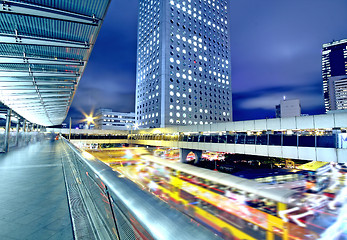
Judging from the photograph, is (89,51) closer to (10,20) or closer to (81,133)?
(10,20)

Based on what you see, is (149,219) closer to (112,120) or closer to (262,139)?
(262,139)

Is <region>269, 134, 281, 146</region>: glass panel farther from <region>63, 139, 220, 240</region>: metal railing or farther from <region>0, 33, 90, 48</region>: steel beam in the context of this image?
<region>63, 139, 220, 240</region>: metal railing

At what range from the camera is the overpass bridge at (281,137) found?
15.9 m

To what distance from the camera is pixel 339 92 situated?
153 meters

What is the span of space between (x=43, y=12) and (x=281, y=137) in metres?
23.7

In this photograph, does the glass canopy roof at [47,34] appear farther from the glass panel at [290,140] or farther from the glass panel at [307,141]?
the glass panel at [307,141]

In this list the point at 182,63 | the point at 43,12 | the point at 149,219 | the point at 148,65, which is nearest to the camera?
the point at 149,219

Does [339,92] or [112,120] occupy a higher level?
[339,92]

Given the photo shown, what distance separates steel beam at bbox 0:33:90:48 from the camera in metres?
8.66

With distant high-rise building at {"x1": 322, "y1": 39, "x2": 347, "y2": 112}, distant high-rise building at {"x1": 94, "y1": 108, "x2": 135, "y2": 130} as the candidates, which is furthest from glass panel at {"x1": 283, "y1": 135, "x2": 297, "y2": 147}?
distant high-rise building at {"x1": 322, "y1": 39, "x2": 347, "y2": 112}

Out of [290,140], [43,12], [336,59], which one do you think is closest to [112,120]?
[290,140]

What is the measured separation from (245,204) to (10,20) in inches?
795

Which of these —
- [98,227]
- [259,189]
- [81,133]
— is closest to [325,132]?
[259,189]

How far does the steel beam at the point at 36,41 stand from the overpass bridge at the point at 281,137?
70.4 feet
